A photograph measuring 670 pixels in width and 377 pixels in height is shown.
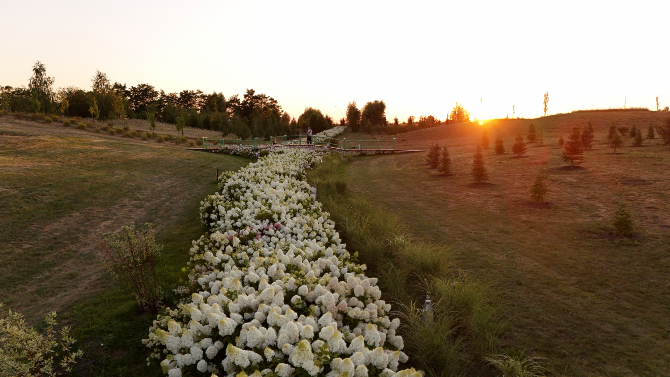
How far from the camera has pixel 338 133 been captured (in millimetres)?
52094

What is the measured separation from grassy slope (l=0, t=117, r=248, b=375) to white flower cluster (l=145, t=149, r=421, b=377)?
50.0 inches

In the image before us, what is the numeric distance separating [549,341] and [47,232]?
393 inches

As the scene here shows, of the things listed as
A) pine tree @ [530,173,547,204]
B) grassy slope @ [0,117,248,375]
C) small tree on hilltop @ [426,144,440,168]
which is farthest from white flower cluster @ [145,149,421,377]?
small tree on hilltop @ [426,144,440,168]

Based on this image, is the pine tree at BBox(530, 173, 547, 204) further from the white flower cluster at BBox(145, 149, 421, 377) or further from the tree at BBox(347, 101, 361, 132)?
the tree at BBox(347, 101, 361, 132)

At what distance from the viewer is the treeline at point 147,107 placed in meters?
49.8

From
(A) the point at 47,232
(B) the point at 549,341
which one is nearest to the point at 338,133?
(A) the point at 47,232

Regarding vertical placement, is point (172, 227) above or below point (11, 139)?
below

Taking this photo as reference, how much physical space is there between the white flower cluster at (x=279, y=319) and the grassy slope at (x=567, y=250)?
241cm

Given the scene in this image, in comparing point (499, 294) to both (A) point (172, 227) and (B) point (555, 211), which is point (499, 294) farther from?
(A) point (172, 227)

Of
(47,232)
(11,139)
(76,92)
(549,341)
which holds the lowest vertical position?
(549,341)

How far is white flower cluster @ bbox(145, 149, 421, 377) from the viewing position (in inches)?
112

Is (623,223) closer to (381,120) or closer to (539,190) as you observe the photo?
(539,190)

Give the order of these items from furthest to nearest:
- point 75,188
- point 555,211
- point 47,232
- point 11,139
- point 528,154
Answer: point 528,154 < point 11,139 < point 75,188 < point 555,211 < point 47,232

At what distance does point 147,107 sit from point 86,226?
224ft
